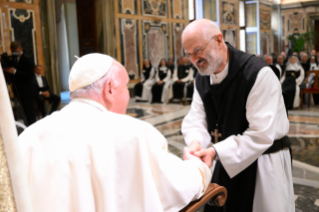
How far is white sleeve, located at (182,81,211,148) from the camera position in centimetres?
226

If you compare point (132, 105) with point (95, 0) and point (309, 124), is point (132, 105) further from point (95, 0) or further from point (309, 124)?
point (309, 124)

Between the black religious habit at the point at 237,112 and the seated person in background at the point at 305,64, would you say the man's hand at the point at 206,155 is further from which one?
the seated person in background at the point at 305,64

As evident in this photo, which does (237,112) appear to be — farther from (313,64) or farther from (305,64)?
(313,64)

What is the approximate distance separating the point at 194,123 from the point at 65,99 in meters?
9.72

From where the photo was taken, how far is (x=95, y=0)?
11.2 m

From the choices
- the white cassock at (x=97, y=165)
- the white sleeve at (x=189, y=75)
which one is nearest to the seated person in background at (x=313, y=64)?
the white sleeve at (x=189, y=75)

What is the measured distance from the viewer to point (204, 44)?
2.04m

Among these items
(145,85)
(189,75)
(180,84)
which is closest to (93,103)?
A: (180,84)

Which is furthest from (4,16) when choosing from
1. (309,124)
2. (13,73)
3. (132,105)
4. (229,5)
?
(229,5)

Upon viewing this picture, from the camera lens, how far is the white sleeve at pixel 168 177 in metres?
1.38

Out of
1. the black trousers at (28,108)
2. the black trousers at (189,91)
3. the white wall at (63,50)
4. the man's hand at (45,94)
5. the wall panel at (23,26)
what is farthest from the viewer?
the white wall at (63,50)

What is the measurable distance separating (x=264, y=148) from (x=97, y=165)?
108 centimetres

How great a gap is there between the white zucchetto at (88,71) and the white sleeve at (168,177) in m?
0.33

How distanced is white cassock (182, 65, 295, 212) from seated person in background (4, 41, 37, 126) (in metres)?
5.45
